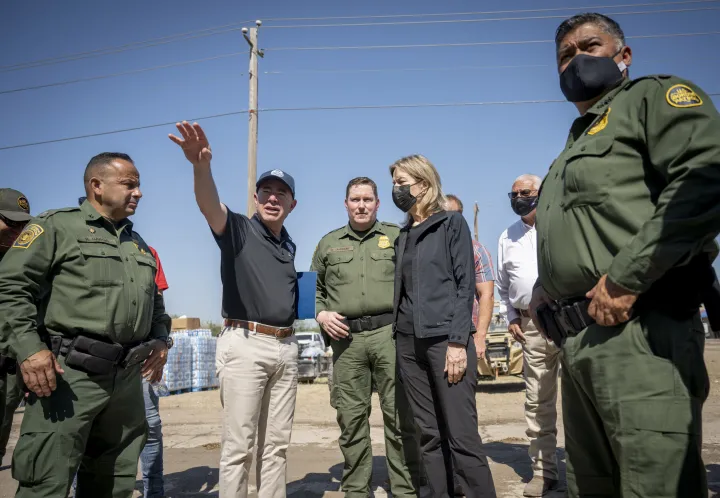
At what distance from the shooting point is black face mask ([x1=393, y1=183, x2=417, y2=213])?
3.91 m

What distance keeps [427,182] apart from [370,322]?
118 cm

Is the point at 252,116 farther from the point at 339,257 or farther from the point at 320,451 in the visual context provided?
the point at 339,257

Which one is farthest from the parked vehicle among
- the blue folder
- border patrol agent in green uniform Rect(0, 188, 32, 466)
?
the blue folder

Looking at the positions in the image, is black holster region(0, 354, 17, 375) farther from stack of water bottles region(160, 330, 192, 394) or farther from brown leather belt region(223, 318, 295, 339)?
stack of water bottles region(160, 330, 192, 394)

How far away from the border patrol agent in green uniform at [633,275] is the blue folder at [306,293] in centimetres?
219

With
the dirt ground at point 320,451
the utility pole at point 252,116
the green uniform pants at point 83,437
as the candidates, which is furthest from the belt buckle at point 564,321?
the utility pole at point 252,116

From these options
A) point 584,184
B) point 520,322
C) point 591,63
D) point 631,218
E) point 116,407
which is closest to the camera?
point 631,218

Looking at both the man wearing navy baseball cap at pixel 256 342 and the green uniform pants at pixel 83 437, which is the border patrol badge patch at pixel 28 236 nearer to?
the green uniform pants at pixel 83 437

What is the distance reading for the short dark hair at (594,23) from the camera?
2260mm

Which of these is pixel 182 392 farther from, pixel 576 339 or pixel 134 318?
pixel 576 339

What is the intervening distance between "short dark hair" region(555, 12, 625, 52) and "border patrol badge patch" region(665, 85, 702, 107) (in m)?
0.49

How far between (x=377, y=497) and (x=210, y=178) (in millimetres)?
2865

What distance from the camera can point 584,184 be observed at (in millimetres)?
1997

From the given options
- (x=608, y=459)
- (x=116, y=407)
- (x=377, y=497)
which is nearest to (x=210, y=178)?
(x=116, y=407)
